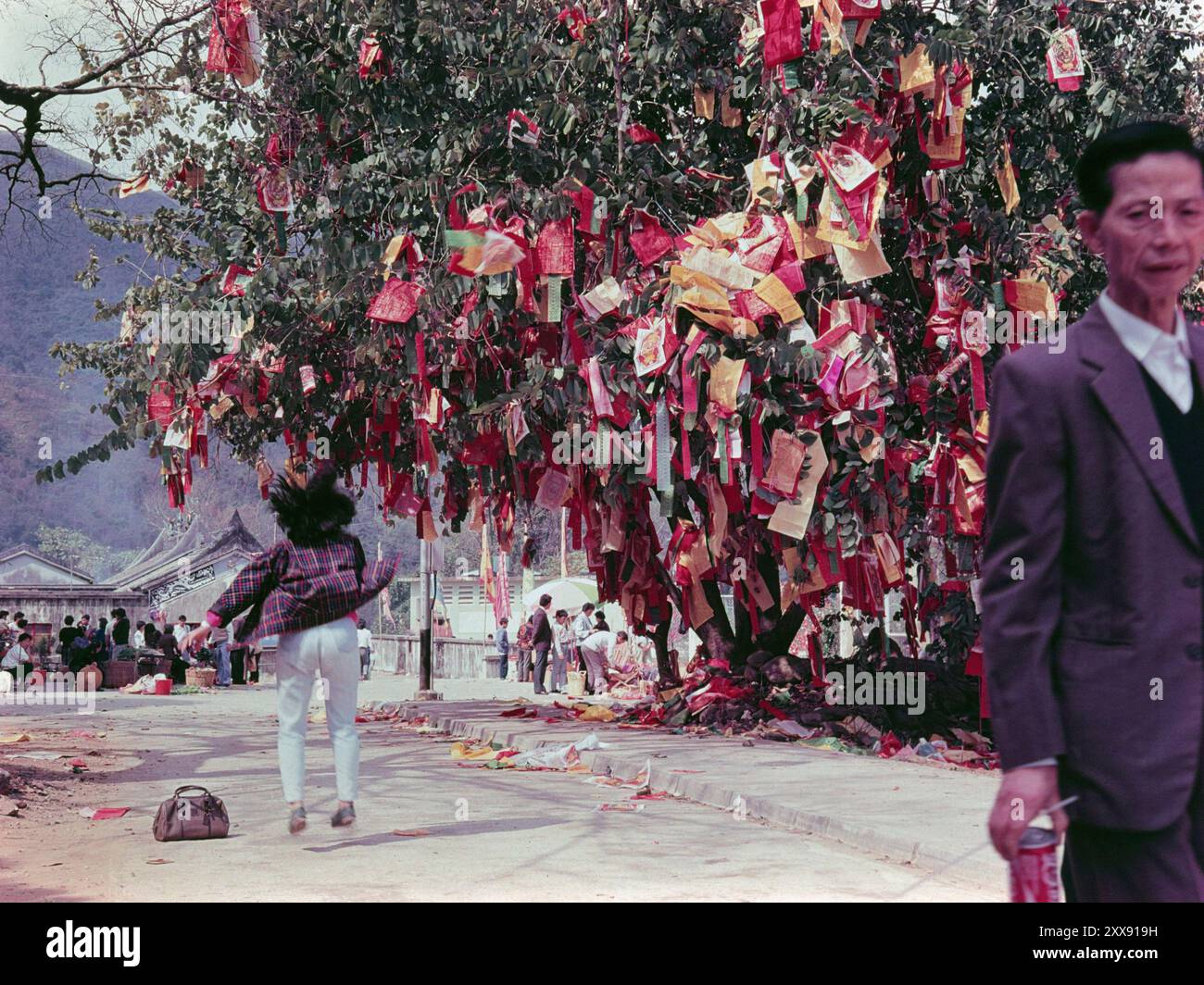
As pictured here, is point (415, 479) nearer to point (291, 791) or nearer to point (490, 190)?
point (490, 190)

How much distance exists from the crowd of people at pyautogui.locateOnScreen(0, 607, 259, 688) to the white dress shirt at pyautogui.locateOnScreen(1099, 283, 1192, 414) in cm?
2334

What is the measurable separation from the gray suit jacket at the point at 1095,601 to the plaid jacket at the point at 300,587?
5.38 meters

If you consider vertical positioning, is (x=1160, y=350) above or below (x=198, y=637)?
above

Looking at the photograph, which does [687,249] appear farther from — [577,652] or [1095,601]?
[577,652]

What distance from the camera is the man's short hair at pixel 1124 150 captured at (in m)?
2.92

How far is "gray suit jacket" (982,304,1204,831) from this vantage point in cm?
272

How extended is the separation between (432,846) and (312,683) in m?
1.10

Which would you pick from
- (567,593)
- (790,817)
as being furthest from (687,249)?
(567,593)

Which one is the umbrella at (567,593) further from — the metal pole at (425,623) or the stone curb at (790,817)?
the stone curb at (790,817)

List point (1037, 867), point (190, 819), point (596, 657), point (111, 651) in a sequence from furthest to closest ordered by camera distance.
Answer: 1. point (111, 651)
2. point (596, 657)
3. point (190, 819)
4. point (1037, 867)

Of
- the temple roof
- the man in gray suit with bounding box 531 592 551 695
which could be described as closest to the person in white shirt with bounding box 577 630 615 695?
the man in gray suit with bounding box 531 592 551 695

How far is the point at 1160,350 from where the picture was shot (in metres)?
2.89
